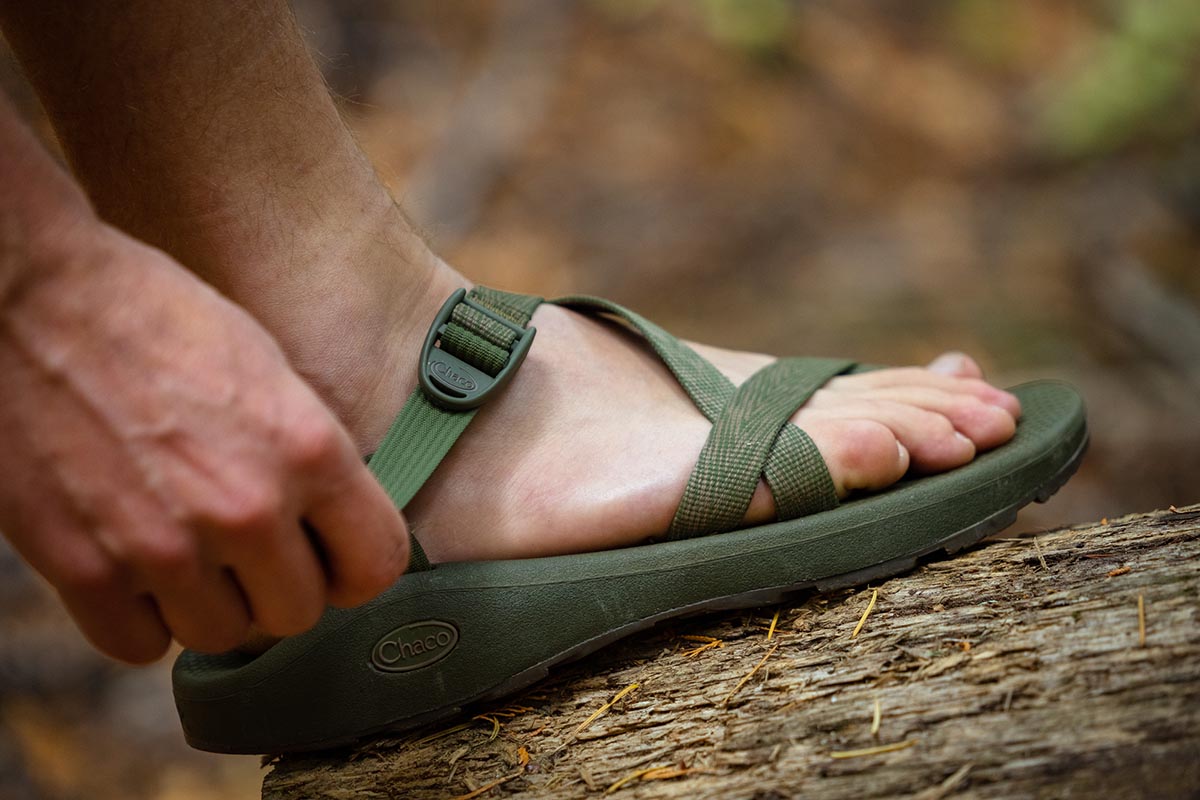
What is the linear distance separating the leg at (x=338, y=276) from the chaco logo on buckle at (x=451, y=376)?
0.14 feet

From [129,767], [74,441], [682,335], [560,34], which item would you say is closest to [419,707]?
[74,441]

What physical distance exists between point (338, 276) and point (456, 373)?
0.19 m

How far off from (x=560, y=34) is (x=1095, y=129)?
279 centimetres

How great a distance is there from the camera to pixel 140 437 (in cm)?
65

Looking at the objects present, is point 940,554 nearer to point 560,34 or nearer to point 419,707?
point 419,707

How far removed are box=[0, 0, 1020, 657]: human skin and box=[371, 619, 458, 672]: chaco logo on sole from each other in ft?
0.33

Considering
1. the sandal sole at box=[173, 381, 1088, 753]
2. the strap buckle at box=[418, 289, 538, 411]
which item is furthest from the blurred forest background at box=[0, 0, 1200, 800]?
the strap buckle at box=[418, 289, 538, 411]

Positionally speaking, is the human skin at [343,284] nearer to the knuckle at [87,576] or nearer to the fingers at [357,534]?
the fingers at [357,534]

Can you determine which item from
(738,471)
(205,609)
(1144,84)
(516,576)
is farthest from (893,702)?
(1144,84)

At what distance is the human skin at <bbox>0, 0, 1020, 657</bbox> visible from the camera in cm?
96

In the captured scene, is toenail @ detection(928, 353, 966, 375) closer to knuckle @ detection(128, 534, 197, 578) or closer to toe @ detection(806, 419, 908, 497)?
toe @ detection(806, 419, 908, 497)

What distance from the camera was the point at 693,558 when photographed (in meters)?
1.05

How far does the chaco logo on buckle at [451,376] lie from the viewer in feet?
3.57

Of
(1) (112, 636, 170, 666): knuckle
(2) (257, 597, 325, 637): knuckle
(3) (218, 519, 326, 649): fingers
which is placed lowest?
(1) (112, 636, 170, 666): knuckle
